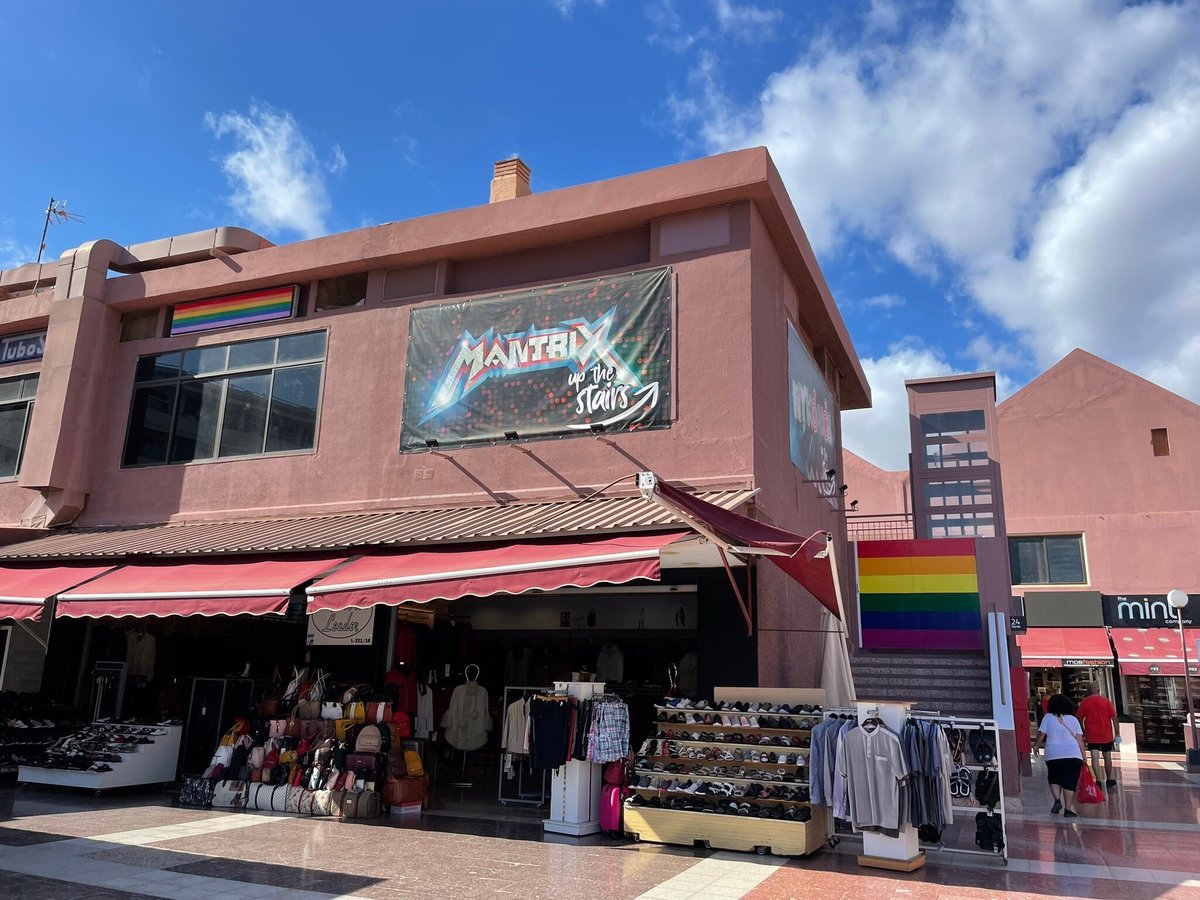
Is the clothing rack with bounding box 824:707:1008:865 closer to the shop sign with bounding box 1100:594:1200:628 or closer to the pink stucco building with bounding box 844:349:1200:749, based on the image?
the pink stucco building with bounding box 844:349:1200:749

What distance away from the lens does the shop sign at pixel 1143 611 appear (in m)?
22.9

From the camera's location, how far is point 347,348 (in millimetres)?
13766

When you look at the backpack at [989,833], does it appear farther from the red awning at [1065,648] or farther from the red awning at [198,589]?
the red awning at [1065,648]

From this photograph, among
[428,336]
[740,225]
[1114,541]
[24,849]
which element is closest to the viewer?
[24,849]

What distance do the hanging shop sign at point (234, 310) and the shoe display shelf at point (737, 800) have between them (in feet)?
30.3

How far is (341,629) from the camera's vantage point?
12.4m

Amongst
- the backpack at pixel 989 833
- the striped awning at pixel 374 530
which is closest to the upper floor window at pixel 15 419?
the striped awning at pixel 374 530

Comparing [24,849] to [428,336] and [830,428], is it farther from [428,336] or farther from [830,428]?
[830,428]

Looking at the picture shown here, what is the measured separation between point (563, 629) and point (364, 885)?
673cm

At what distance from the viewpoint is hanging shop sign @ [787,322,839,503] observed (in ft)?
45.0

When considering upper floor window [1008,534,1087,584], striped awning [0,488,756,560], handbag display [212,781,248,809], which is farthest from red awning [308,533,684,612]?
upper floor window [1008,534,1087,584]

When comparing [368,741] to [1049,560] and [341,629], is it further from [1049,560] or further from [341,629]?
[1049,560]

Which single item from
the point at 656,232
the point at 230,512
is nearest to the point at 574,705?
the point at 656,232

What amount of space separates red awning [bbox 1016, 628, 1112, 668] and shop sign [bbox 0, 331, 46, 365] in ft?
74.5
